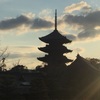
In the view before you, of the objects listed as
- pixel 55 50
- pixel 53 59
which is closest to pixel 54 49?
pixel 55 50

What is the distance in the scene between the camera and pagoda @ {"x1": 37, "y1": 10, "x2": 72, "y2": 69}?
68.0m

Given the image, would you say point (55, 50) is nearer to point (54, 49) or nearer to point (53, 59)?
point (54, 49)

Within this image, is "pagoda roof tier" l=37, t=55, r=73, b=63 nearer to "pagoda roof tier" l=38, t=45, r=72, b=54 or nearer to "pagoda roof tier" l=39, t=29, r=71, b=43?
"pagoda roof tier" l=38, t=45, r=72, b=54

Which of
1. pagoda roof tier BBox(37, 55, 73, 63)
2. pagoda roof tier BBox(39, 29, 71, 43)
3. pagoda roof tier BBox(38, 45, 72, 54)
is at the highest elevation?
pagoda roof tier BBox(39, 29, 71, 43)

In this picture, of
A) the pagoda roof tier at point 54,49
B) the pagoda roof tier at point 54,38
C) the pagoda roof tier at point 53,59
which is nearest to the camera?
the pagoda roof tier at point 53,59

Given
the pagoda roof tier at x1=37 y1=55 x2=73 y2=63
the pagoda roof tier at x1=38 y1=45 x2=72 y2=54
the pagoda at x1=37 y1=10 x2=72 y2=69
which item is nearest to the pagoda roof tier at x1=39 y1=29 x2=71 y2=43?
the pagoda at x1=37 y1=10 x2=72 y2=69

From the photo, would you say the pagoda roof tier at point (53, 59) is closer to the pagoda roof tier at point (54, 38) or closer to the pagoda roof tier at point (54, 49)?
the pagoda roof tier at point (54, 49)

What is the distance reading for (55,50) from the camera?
225 feet

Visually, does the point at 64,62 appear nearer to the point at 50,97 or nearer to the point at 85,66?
the point at 85,66

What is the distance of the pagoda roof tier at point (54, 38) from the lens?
2712 inches

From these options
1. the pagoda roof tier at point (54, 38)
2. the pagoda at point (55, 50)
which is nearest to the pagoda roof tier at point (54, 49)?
the pagoda at point (55, 50)

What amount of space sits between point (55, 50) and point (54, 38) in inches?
84.3

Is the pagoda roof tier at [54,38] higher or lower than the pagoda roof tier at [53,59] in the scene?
higher

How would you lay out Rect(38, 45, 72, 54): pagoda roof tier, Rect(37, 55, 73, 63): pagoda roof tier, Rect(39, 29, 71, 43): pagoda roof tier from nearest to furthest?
Rect(37, 55, 73, 63): pagoda roof tier
Rect(38, 45, 72, 54): pagoda roof tier
Rect(39, 29, 71, 43): pagoda roof tier
